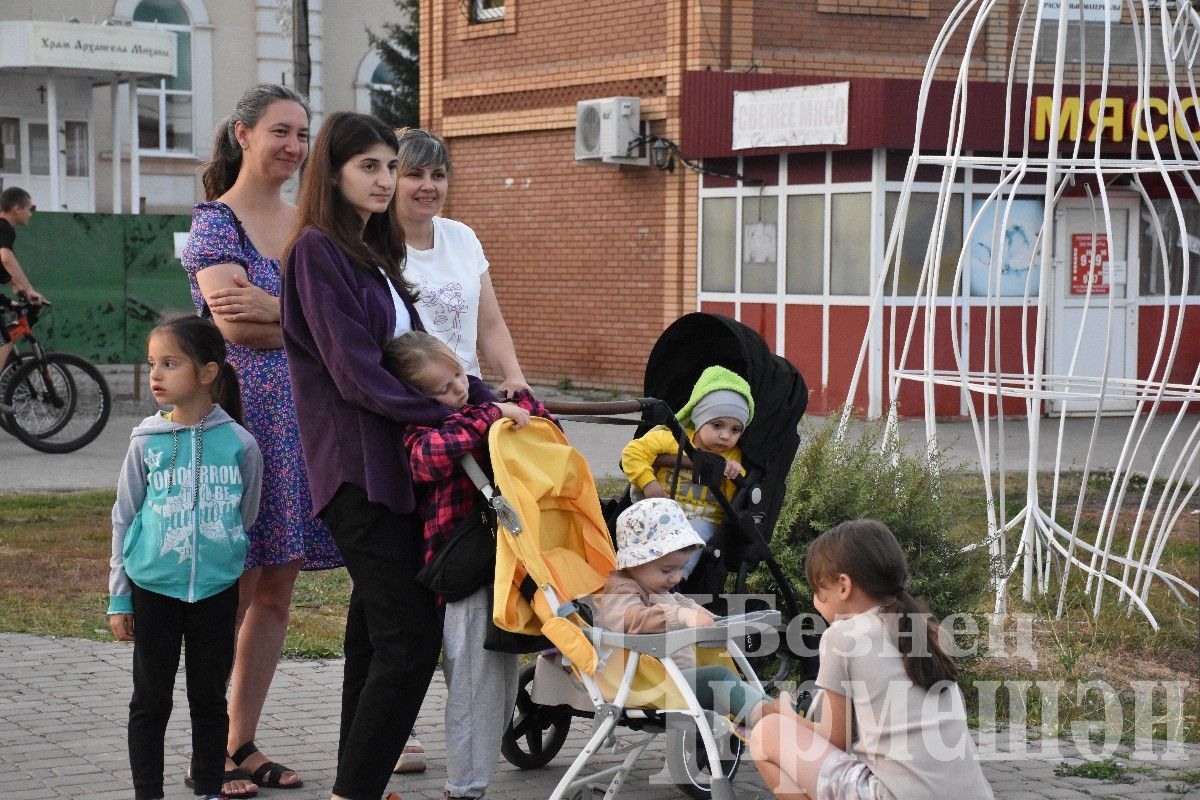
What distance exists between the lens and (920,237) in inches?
693

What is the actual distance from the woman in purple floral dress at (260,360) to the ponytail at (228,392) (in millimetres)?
130

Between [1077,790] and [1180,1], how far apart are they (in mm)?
4319

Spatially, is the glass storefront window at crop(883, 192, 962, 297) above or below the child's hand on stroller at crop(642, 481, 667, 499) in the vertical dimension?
above

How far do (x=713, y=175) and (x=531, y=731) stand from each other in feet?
47.3

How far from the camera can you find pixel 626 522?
458 cm

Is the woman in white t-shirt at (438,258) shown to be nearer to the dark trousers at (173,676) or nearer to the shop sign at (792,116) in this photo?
the dark trousers at (173,676)

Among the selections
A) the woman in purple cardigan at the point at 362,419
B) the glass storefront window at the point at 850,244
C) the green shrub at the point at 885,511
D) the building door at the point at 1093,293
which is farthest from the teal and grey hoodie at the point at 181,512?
the building door at the point at 1093,293

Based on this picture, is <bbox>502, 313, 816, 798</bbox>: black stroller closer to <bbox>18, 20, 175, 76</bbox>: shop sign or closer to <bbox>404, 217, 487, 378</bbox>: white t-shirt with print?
<bbox>404, 217, 487, 378</bbox>: white t-shirt with print

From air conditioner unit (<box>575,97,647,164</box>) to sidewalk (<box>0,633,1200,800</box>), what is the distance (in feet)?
44.4

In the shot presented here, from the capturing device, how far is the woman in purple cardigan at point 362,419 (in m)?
4.18

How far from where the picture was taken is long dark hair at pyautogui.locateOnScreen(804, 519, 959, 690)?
376cm

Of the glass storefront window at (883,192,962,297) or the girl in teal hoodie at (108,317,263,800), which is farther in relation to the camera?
the glass storefront window at (883,192,962,297)

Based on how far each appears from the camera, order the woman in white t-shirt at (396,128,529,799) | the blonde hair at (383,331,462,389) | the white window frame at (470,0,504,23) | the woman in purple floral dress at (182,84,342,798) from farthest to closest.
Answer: the white window frame at (470,0,504,23), the woman in purple floral dress at (182,84,342,798), the woman in white t-shirt at (396,128,529,799), the blonde hair at (383,331,462,389)

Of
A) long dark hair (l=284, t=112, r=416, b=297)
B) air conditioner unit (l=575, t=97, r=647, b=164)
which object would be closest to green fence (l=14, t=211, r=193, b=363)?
air conditioner unit (l=575, t=97, r=647, b=164)
